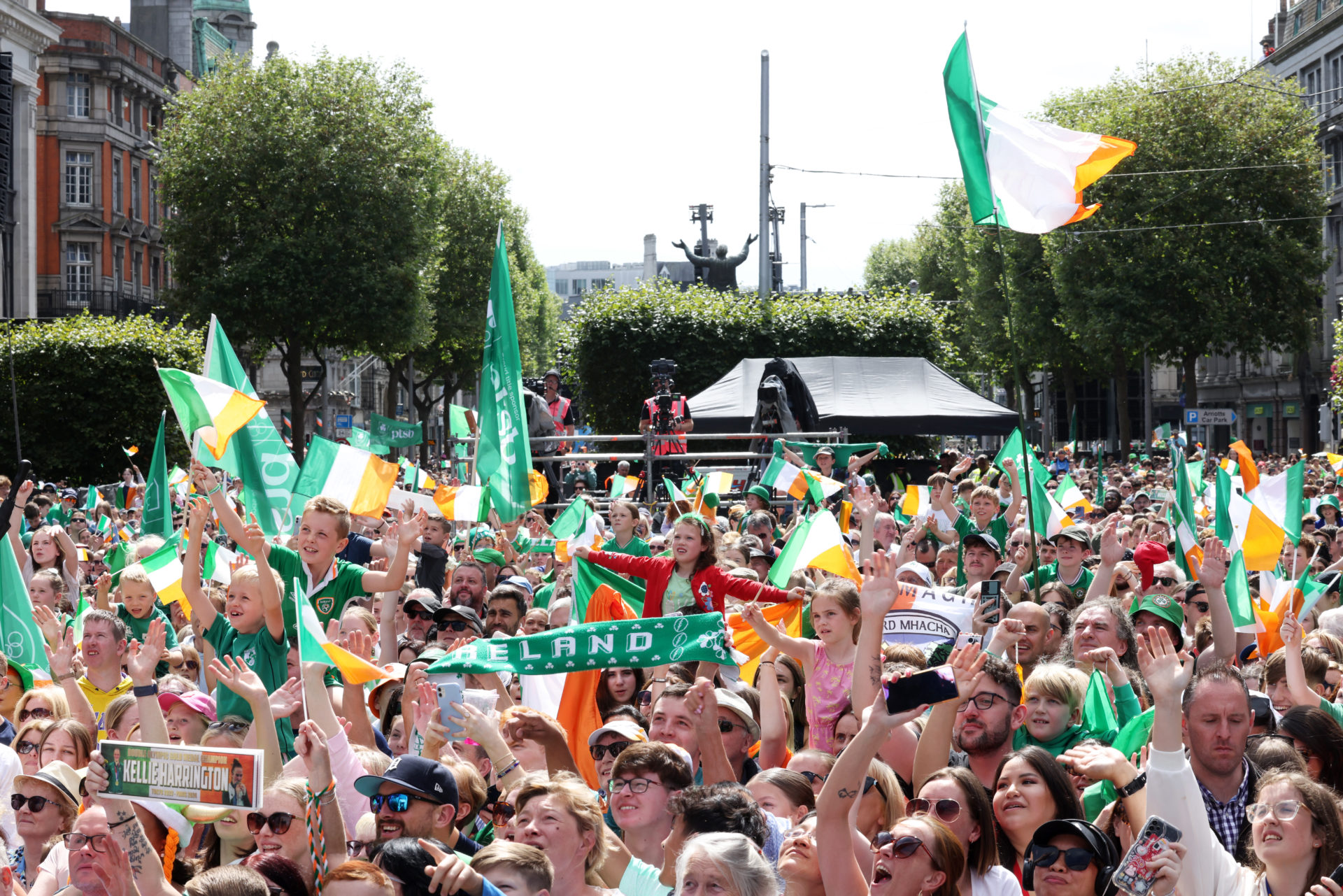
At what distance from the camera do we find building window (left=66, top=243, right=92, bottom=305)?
56.0m

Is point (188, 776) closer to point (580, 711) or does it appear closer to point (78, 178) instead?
point (580, 711)

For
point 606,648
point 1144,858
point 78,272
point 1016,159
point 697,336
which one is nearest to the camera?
point 1144,858

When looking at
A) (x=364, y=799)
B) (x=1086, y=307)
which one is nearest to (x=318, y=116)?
(x=1086, y=307)

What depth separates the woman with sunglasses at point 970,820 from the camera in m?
4.17

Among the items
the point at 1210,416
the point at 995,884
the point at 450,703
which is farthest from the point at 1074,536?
the point at 1210,416

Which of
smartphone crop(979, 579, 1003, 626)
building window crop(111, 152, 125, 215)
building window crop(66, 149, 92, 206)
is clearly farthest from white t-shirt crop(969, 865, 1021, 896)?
building window crop(111, 152, 125, 215)

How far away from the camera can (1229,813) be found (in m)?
4.66

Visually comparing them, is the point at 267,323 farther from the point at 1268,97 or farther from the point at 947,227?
the point at 947,227

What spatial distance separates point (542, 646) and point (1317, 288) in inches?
1630

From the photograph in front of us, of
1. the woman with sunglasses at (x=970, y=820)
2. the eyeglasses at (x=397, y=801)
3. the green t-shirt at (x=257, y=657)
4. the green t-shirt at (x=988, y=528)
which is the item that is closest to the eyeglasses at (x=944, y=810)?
the woman with sunglasses at (x=970, y=820)

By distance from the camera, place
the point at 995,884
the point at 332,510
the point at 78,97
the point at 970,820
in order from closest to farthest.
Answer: the point at 995,884
the point at 970,820
the point at 332,510
the point at 78,97

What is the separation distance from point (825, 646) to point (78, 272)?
182 feet

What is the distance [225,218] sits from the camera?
36.3 meters

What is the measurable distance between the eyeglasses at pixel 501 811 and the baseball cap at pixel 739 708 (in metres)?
0.97
